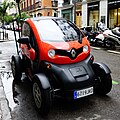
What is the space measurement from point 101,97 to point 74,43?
131cm

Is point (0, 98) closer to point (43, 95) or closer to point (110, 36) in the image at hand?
point (43, 95)

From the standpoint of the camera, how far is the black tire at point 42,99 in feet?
13.5

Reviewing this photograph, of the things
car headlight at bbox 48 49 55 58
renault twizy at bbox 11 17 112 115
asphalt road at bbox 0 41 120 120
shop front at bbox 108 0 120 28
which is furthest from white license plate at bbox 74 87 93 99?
shop front at bbox 108 0 120 28

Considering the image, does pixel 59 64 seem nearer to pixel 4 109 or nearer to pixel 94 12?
pixel 4 109

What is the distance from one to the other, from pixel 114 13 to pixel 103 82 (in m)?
18.1

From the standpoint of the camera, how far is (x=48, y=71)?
4.54 m

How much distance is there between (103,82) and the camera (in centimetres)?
499

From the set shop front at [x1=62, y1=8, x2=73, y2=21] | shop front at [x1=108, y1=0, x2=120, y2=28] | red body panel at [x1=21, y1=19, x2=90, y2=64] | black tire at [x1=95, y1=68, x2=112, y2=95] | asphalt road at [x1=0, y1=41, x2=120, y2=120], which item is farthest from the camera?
shop front at [x1=62, y1=8, x2=73, y2=21]

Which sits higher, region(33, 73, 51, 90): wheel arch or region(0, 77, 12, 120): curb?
region(33, 73, 51, 90): wheel arch

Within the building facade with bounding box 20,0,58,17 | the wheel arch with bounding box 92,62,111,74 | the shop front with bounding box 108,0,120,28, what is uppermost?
the building facade with bounding box 20,0,58,17

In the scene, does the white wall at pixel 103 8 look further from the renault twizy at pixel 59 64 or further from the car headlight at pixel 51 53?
the car headlight at pixel 51 53

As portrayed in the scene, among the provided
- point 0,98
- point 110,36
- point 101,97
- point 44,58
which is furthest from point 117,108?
point 110,36

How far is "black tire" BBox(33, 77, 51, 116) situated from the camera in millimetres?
4109

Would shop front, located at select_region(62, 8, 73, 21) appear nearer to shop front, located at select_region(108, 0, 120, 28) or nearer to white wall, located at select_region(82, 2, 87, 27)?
white wall, located at select_region(82, 2, 87, 27)
